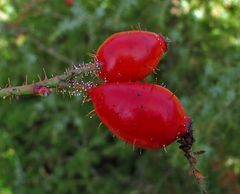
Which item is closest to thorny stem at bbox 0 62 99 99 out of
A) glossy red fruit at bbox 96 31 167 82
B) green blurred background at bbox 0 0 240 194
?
glossy red fruit at bbox 96 31 167 82

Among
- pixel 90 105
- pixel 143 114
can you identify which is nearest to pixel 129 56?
pixel 143 114

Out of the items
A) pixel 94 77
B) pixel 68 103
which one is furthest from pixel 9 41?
pixel 94 77

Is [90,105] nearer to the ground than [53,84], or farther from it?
nearer to the ground

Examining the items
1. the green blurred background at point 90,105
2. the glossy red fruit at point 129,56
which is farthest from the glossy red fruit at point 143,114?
the green blurred background at point 90,105

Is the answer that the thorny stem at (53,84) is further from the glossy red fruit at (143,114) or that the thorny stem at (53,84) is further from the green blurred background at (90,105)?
the green blurred background at (90,105)

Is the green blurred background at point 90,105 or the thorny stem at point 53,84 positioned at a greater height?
the thorny stem at point 53,84

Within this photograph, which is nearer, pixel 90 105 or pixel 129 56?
pixel 129 56

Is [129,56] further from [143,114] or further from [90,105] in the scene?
[90,105]
